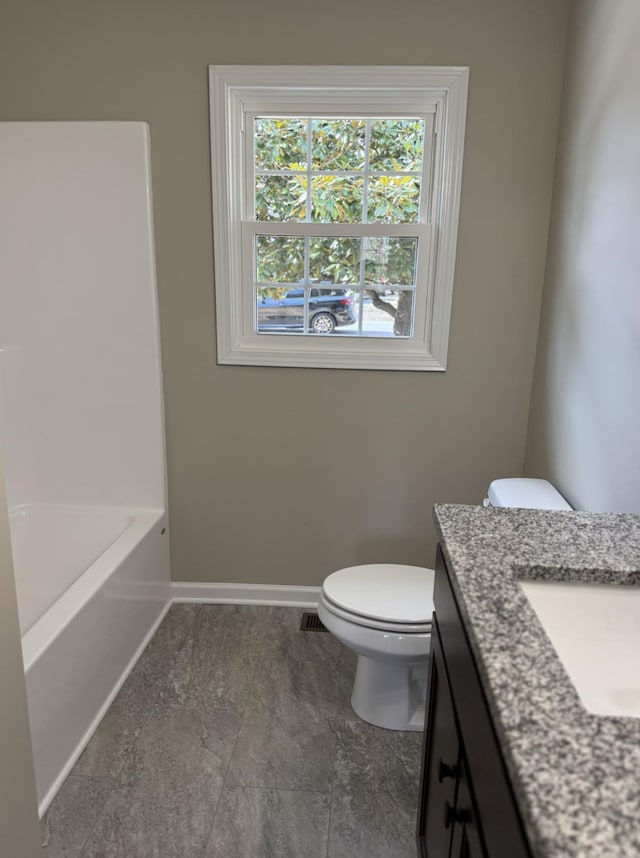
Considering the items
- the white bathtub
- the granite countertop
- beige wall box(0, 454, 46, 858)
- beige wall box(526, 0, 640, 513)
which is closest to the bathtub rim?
the white bathtub

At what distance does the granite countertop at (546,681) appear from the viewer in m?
0.57

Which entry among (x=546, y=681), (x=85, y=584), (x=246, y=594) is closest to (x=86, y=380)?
(x=85, y=584)

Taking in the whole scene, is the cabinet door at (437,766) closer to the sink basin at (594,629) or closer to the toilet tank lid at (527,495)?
the sink basin at (594,629)

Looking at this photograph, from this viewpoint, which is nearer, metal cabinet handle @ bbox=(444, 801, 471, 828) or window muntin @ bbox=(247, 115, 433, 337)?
metal cabinet handle @ bbox=(444, 801, 471, 828)

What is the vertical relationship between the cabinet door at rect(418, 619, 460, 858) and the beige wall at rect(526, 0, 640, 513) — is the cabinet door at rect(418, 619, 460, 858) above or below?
below

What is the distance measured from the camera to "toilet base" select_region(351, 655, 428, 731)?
197cm

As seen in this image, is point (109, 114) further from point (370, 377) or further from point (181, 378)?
point (370, 377)

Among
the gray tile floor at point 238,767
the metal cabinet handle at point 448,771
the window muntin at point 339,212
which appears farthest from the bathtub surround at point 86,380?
the metal cabinet handle at point 448,771

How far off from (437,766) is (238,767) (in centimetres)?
82

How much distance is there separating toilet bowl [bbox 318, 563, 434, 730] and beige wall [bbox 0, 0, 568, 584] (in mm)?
547

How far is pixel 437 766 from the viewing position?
124 centimetres

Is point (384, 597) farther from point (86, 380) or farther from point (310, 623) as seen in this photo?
point (86, 380)

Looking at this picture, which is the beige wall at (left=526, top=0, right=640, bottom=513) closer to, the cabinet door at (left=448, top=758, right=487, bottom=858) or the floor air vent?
the cabinet door at (left=448, top=758, right=487, bottom=858)

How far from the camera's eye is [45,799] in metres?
1.67
